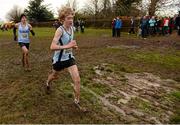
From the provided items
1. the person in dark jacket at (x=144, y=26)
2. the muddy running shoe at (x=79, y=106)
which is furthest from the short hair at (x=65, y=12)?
the person in dark jacket at (x=144, y=26)

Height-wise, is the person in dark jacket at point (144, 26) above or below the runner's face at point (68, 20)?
below

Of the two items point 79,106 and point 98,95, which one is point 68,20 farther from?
point 98,95

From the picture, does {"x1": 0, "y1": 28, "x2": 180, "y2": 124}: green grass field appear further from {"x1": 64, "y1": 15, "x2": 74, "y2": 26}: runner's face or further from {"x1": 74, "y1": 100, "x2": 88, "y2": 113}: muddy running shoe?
{"x1": 64, "y1": 15, "x2": 74, "y2": 26}: runner's face

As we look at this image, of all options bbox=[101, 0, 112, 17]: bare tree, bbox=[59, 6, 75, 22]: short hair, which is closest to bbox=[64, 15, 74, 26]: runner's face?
bbox=[59, 6, 75, 22]: short hair

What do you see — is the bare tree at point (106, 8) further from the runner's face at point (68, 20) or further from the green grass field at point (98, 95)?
the runner's face at point (68, 20)

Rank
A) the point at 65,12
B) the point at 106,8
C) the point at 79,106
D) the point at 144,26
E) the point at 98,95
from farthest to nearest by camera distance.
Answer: the point at 106,8, the point at 144,26, the point at 98,95, the point at 79,106, the point at 65,12

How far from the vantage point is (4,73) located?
13.5m

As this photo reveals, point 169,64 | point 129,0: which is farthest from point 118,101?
point 129,0

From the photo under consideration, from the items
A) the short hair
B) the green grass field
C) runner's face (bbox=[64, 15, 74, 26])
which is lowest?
the green grass field

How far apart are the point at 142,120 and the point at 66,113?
5.41 feet

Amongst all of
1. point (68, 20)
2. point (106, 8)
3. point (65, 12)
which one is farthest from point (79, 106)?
point (106, 8)

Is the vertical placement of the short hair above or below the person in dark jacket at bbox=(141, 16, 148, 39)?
above

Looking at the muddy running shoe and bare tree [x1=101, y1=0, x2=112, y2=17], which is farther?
bare tree [x1=101, y1=0, x2=112, y2=17]

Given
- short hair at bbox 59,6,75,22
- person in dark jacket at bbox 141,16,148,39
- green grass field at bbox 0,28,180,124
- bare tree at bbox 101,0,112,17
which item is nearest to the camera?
short hair at bbox 59,6,75,22
